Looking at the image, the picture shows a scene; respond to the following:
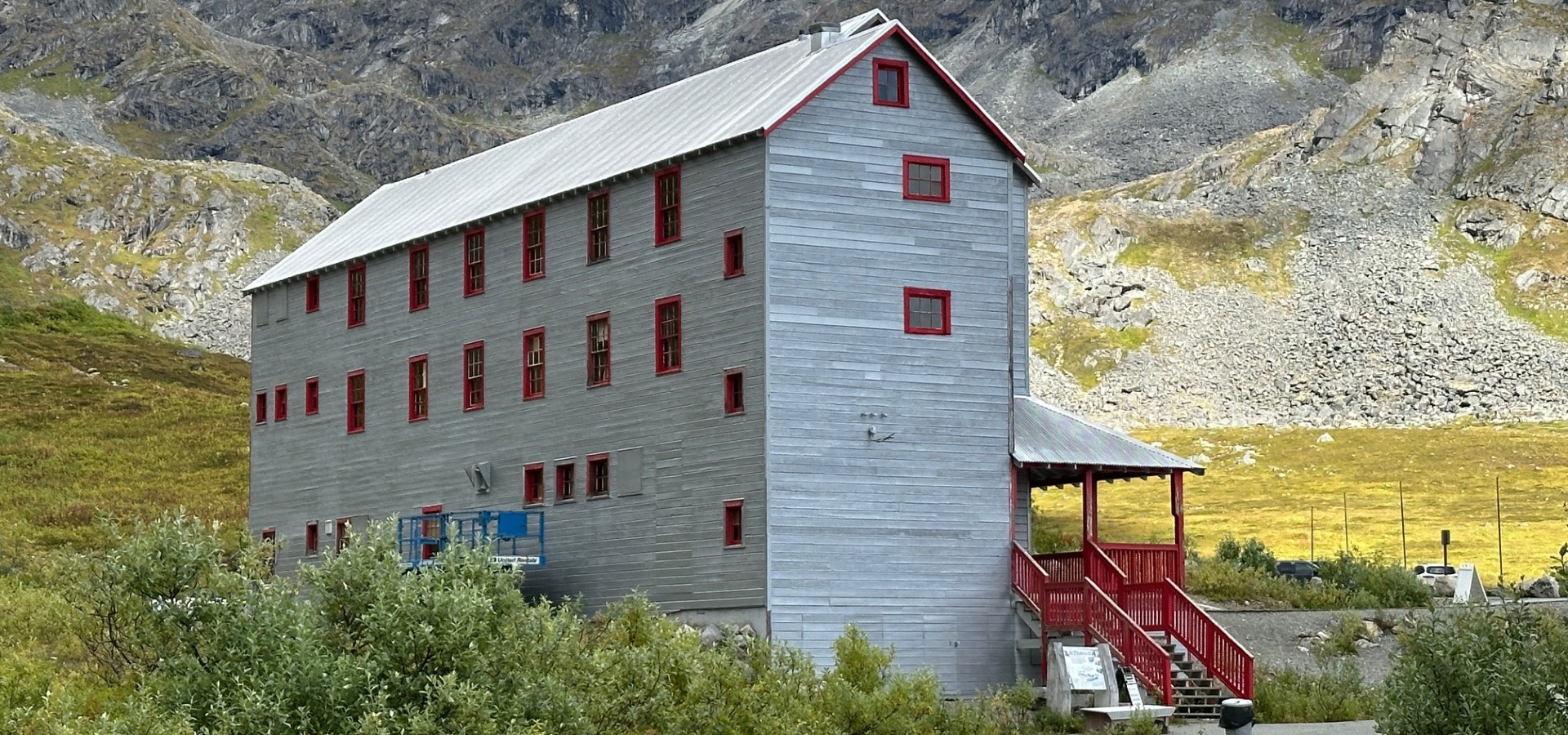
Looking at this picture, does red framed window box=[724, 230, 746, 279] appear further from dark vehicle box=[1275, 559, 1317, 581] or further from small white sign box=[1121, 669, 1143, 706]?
dark vehicle box=[1275, 559, 1317, 581]

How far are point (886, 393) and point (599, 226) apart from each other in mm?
7414

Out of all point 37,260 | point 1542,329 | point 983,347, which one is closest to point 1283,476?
point 1542,329

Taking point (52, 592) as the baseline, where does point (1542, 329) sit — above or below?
above

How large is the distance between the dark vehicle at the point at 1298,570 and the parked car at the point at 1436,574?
9.48 feet

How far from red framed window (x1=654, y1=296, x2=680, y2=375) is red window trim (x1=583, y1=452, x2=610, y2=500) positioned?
7.81 ft

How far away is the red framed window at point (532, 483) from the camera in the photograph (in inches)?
1635

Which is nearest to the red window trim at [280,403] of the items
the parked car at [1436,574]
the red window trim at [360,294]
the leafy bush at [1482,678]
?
the red window trim at [360,294]

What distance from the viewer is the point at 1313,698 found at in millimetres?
34656

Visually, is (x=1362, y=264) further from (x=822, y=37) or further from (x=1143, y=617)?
(x=1143, y=617)

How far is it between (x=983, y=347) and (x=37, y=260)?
544 ft

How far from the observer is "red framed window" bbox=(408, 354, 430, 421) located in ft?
148

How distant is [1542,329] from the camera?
463ft

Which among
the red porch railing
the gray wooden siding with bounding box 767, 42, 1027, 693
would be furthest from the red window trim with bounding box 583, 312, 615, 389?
the red porch railing

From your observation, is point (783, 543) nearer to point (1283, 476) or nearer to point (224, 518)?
point (224, 518)
